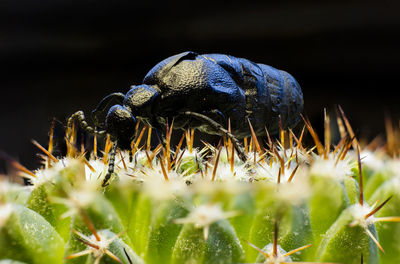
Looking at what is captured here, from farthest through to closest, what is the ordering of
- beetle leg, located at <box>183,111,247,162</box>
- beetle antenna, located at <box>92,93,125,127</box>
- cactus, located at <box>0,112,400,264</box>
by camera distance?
beetle antenna, located at <box>92,93,125,127</box>, beetle leg, located at <box>183,111,247,162</box>, cactus, located at <box>0,112,400,264</box>

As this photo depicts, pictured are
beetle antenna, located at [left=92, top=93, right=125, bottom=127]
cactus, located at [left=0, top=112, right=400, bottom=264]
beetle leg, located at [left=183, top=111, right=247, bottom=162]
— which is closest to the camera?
cactus, located at [left=0, top=112, right=400, bottom=264]

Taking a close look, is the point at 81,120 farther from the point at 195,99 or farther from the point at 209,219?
the point at 209,219

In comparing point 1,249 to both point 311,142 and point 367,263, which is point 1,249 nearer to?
point 367,263

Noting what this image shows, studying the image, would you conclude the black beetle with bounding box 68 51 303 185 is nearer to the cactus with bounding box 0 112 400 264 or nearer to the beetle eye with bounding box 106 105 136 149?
the beetle eye with bounding box 106 105 136 149

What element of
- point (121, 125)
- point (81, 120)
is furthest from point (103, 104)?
point (121, 125)

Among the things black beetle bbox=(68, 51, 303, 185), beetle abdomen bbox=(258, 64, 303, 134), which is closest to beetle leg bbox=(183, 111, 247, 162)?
black beetle bbox=(68, 51, 303, 185)

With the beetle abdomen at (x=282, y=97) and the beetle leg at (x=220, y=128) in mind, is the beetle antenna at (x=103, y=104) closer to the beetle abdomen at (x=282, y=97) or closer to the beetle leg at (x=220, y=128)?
the beetle leg at (x=220, y=128)

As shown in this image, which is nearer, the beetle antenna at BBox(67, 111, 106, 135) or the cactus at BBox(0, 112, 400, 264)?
the cactus at BBox(0, 112, 400, 264)

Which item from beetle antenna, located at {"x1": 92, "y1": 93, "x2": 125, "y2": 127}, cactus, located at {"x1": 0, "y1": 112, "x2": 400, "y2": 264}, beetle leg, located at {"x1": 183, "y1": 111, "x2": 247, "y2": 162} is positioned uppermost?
beetle antenna, located at {"x1": 92, "y1": 93, "x2": 125, "y2": 127}
